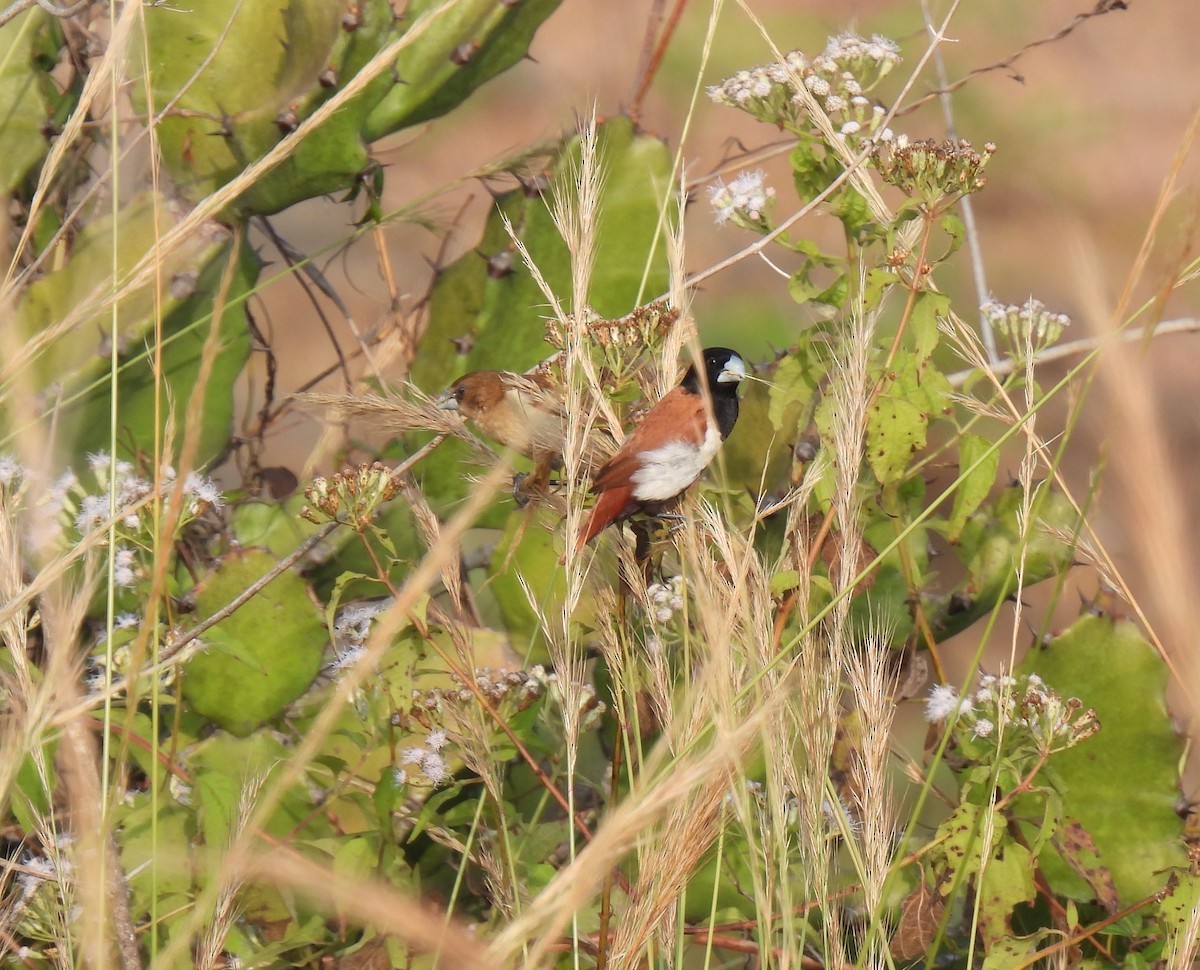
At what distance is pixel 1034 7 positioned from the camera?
5.91 m

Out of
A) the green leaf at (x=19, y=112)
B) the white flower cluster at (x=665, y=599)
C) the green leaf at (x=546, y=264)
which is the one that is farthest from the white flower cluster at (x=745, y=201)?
the green leaf at (x=19, y=112)

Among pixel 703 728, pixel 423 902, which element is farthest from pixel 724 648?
pixel 423 902

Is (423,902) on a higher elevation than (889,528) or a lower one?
lower

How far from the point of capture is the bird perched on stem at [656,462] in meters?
1.79

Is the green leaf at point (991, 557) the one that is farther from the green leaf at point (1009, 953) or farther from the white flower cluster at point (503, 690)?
the white flower cluster at point (503, 690)

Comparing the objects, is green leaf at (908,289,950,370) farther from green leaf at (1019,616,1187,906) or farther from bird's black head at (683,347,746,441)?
green leaf at (1019,616,1187,906)

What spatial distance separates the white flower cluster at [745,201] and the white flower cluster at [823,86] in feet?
0.30

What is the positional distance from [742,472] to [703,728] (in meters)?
1.14

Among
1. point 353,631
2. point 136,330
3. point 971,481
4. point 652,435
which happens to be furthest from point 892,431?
point 136,330

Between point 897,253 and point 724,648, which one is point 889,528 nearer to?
point 897,253

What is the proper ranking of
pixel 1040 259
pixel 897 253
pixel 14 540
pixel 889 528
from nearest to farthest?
pixel 14 540 < pixel 897 253 < pixel 889 528 < pixel 1040 259

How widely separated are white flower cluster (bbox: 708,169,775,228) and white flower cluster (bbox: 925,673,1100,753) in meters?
0.71

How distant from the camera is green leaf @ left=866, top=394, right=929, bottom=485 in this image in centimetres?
171

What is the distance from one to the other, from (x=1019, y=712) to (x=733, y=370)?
2.34 ft
